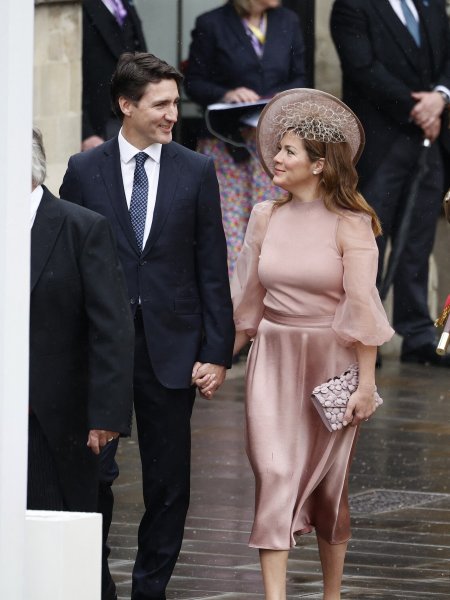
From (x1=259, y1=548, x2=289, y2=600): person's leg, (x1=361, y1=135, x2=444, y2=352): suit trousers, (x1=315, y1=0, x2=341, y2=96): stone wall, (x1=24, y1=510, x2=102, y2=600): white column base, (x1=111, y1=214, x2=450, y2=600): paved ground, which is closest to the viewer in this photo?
(x1=24, y1=510, x2=102, y2=600): white column base

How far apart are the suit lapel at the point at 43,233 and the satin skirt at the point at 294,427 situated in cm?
113

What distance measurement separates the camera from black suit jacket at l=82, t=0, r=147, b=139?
14461 millimetres

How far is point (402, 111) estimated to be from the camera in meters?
15.2

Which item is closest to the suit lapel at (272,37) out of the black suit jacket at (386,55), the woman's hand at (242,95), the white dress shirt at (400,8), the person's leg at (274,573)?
the woman's hand at (242,95)

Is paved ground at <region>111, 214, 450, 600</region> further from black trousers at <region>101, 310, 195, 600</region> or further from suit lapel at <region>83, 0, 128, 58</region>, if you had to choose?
suit lapel at <region>83, 0, 128, 58</region>

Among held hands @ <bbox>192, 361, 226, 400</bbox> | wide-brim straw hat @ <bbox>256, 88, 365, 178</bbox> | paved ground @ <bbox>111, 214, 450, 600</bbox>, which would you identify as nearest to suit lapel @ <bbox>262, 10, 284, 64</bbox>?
paved ground @ <bbox>111, 214, 450, 600</bbox>

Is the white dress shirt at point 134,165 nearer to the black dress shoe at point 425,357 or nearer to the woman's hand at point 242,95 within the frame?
the woman's hand at point 242,95

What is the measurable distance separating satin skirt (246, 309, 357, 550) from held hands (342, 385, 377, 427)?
13cm

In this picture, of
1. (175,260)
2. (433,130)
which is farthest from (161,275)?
(433,130)

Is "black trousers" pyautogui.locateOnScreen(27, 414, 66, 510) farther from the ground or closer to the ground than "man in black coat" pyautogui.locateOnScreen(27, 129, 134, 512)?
closer to the ground

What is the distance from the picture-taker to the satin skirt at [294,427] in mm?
6965

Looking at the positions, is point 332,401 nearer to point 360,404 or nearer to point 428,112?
point 360,404

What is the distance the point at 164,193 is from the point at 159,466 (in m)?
1.01

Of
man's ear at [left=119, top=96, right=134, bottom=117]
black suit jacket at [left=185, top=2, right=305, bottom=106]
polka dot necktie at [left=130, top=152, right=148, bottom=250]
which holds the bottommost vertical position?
black suit jacket at [left=185, top=2, right=305, bottom=106]
